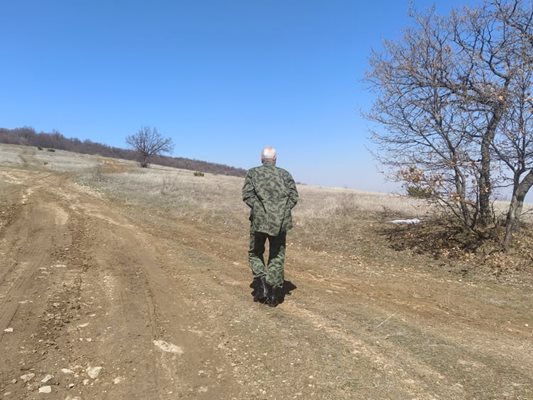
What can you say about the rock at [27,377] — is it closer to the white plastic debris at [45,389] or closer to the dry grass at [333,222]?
the white plastic debris at [45,389]

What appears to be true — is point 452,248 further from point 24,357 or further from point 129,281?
point 24,357

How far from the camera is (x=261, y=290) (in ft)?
21.2

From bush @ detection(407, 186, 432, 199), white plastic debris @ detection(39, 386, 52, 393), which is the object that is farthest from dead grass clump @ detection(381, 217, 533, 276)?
white plastic debris @ detection(39, 386, 52, 393)

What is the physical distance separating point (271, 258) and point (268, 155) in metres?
1.49

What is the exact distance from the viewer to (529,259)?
9.78 metres

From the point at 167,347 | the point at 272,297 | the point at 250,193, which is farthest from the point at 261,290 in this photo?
the point at 167,347

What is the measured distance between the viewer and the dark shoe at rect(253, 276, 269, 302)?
633 centimetres

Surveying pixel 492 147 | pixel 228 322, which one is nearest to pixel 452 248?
pixel 492 147

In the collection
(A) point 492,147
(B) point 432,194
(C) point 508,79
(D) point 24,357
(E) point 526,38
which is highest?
(E) point 526,38

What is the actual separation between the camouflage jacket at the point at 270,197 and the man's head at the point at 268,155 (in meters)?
0.09

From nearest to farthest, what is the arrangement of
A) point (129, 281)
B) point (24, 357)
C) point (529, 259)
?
point (24, 357) < point (129, 281) < point (529, 259)

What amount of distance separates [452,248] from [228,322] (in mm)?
7219

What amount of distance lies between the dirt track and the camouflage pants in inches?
16.4

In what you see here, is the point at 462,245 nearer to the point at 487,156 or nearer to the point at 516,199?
the point at 516,199
